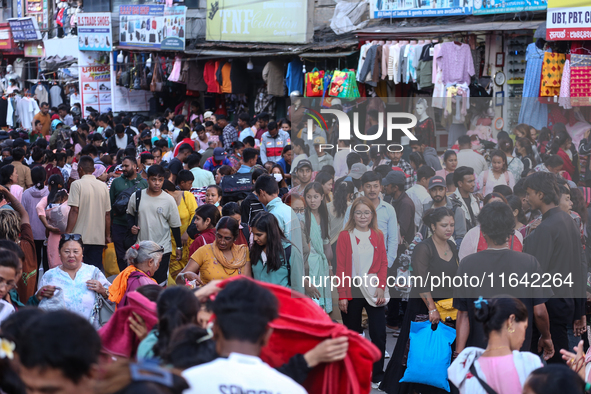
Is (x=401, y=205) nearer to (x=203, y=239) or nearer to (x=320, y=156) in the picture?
(x=320, y=156)

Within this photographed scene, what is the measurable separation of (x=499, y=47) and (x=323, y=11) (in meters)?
4.33

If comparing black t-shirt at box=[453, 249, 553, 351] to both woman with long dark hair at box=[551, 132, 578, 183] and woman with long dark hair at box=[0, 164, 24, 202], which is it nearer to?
woman with long dark hair at box=[551, 132, 578, 183]

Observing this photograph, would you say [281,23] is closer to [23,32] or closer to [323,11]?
[323,11]

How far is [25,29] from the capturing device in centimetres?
2430

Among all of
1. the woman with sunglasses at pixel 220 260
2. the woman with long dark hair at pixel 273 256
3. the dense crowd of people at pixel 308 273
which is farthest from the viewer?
the woman with sunglasses at pixel 220 260

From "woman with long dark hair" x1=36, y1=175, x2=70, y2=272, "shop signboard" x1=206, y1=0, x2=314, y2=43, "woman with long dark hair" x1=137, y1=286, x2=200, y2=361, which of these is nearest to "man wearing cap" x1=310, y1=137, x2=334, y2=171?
"woman with long dark hair" x1=36, y1=175, x2=70, y2=272

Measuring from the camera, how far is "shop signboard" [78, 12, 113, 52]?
18906mm

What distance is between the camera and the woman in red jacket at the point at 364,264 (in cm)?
526

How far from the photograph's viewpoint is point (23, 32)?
24.4 m

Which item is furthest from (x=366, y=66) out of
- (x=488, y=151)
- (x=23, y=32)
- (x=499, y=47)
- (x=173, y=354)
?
(x=23, y=32)

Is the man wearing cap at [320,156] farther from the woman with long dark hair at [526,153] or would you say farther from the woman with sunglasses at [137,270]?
the woman with sunglasses at [137,270]

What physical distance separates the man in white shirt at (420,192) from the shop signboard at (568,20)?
4023 millimetres

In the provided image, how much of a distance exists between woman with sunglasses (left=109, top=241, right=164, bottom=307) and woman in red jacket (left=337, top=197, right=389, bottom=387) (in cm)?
151

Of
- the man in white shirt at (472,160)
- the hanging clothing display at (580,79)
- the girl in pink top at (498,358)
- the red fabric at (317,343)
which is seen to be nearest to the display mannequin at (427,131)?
the man in white shirt at (472,160)
